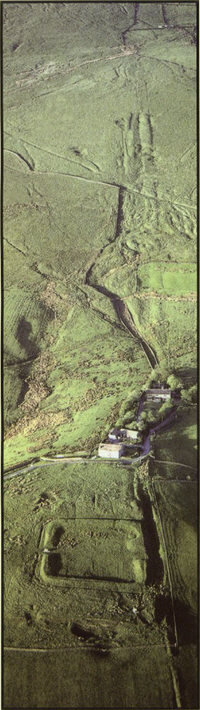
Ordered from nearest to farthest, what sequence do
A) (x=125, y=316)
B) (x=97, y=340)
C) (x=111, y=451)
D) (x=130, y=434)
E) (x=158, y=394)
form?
(x=111, y=451), (x=130, y=434), (x=158, y=394), (x=97, y=340), (x=125, y=316)


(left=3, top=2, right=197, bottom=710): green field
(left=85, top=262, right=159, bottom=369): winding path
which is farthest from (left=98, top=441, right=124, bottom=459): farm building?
(left=85, top=262, right=159, bottom=369): winding path

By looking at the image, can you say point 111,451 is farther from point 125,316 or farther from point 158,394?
point 125,316

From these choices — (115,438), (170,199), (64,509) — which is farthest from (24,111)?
(64,509)

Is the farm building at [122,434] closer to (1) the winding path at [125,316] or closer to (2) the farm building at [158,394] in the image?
(2) the farm building at [158,394]

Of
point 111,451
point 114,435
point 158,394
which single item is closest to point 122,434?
point 114,435

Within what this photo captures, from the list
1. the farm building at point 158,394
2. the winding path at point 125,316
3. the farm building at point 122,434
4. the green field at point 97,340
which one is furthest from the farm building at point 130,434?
the winding path at point 125,316

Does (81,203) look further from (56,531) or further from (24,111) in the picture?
(56,531)

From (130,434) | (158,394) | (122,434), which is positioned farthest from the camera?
(158,394)
